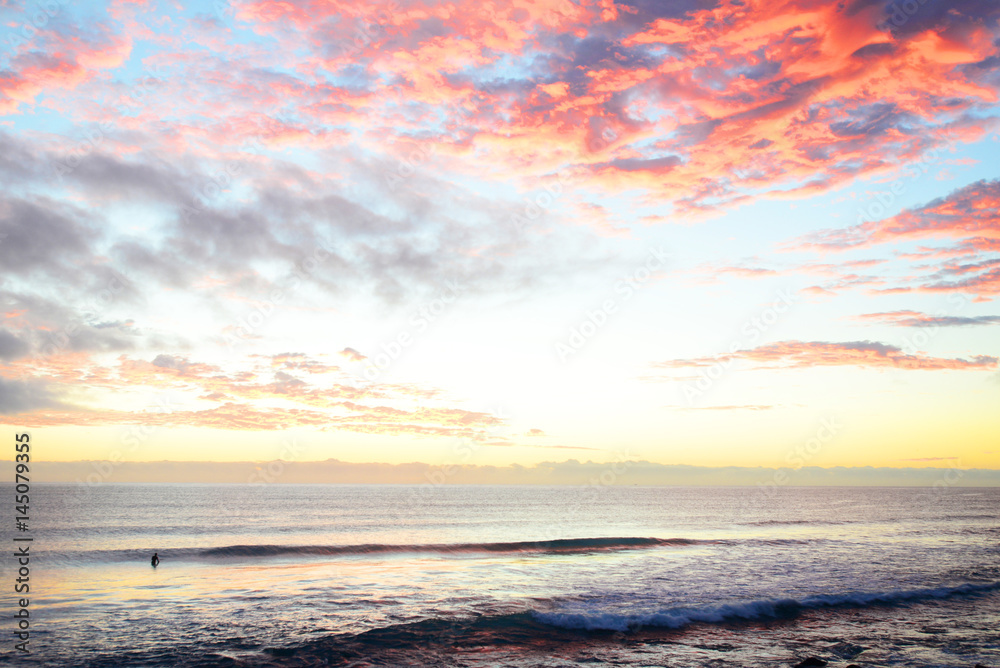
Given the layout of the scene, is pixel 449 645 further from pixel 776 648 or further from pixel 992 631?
pixel 992 631

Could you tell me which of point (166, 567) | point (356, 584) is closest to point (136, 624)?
point (356, 584)

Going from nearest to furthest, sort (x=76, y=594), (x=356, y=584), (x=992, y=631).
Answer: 1. (x=992, y=631)
2. (x=76, y=594)
3. (x=356, y=584)

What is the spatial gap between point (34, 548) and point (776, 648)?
6162 centimetres

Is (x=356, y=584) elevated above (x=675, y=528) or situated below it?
above

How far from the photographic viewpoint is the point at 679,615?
2575 centimetres

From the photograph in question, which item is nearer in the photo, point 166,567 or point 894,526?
point 166,567

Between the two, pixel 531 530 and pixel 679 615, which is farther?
pixel 531 530

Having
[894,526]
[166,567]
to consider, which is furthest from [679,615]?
[894,526]

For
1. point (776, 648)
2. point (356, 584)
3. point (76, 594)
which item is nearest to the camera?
point (776, 648)

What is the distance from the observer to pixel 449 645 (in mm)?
21438

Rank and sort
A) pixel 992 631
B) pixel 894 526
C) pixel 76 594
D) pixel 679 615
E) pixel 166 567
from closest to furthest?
pixel 992 631, pixel 679 615, pixel 76 594, pixel 166 567, pixel 894 526

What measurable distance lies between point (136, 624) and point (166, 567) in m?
19.1

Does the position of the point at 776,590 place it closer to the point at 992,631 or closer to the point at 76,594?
the point at 992,631

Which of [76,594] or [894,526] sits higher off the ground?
[76,594]
